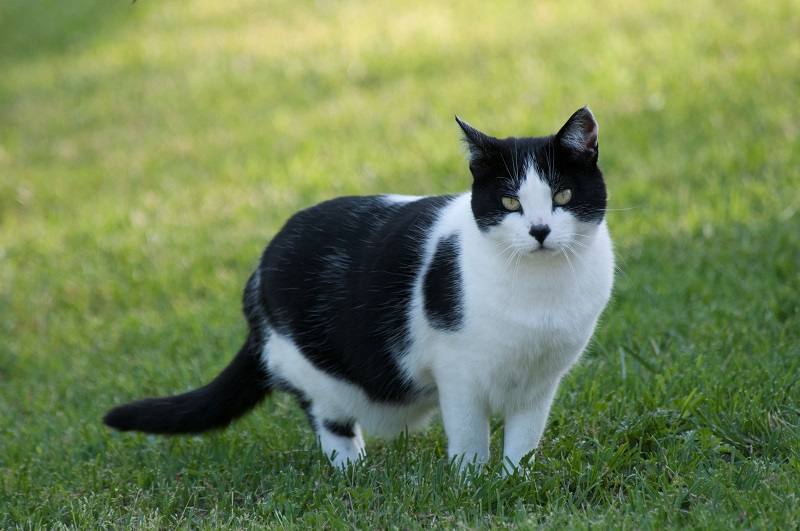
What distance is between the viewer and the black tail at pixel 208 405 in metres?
3.45

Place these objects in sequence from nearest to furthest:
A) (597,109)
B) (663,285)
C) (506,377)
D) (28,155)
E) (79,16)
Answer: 1. (506,377)
2. (663,285)
3. (597,109)
4. (28,155)
5. (79,16)

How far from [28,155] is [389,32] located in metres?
3.50

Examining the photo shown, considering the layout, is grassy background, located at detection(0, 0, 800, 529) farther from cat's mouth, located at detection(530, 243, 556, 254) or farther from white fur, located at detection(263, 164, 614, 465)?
cat's mouth, located at detection(530, 243, 556, 254)

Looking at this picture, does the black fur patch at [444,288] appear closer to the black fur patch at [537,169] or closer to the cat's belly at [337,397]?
the black fur patch at [537,169]

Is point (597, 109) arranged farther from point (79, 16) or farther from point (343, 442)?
point (79, 16)

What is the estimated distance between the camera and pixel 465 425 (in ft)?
10.1

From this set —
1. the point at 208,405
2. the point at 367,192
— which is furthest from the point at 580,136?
the point at 367,192

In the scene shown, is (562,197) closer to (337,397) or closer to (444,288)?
(444,288)

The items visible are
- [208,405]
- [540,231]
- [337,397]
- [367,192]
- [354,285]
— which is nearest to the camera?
[540,231]

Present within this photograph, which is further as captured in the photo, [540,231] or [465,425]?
[465,425]

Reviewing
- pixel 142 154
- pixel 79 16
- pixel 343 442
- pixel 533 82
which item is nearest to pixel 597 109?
pixel 533 82

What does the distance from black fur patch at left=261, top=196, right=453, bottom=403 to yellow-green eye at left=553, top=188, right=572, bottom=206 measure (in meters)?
0.51

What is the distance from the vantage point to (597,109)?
22.7 feet

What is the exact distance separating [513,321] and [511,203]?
0.36 meters
